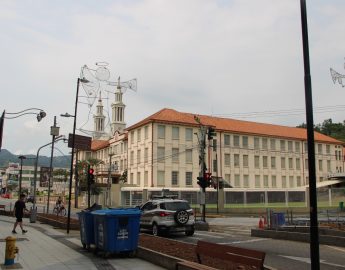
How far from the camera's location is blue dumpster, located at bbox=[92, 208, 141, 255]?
13.0 m

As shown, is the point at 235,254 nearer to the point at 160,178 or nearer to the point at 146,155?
the point at 160,178

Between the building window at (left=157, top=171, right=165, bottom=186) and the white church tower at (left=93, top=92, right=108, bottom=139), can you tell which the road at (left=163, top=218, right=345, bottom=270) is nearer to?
the building window at (left=157, top=171, right=165, bottom=186)

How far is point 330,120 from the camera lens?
13062 centimetres

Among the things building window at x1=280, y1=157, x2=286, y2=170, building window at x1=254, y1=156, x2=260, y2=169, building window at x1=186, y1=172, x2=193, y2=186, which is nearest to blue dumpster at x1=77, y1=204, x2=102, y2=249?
building window at x1=186, y1=172, x2=193, y2=186

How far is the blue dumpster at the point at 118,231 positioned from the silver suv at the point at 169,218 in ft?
28.8

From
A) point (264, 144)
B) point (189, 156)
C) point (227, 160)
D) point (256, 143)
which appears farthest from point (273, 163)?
point (189, 156)

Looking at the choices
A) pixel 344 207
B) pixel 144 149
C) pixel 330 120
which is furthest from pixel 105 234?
pixel 330 120

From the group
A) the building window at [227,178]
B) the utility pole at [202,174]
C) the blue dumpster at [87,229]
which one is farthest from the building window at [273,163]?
the blue dumpster at [87,229]

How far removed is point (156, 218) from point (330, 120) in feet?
386

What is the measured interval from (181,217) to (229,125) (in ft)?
210

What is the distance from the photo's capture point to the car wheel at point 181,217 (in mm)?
22219

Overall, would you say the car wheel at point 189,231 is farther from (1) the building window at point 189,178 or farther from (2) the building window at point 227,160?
(2) the building window at point 227,160

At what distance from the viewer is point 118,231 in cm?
1310

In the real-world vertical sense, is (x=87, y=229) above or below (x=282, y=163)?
below
